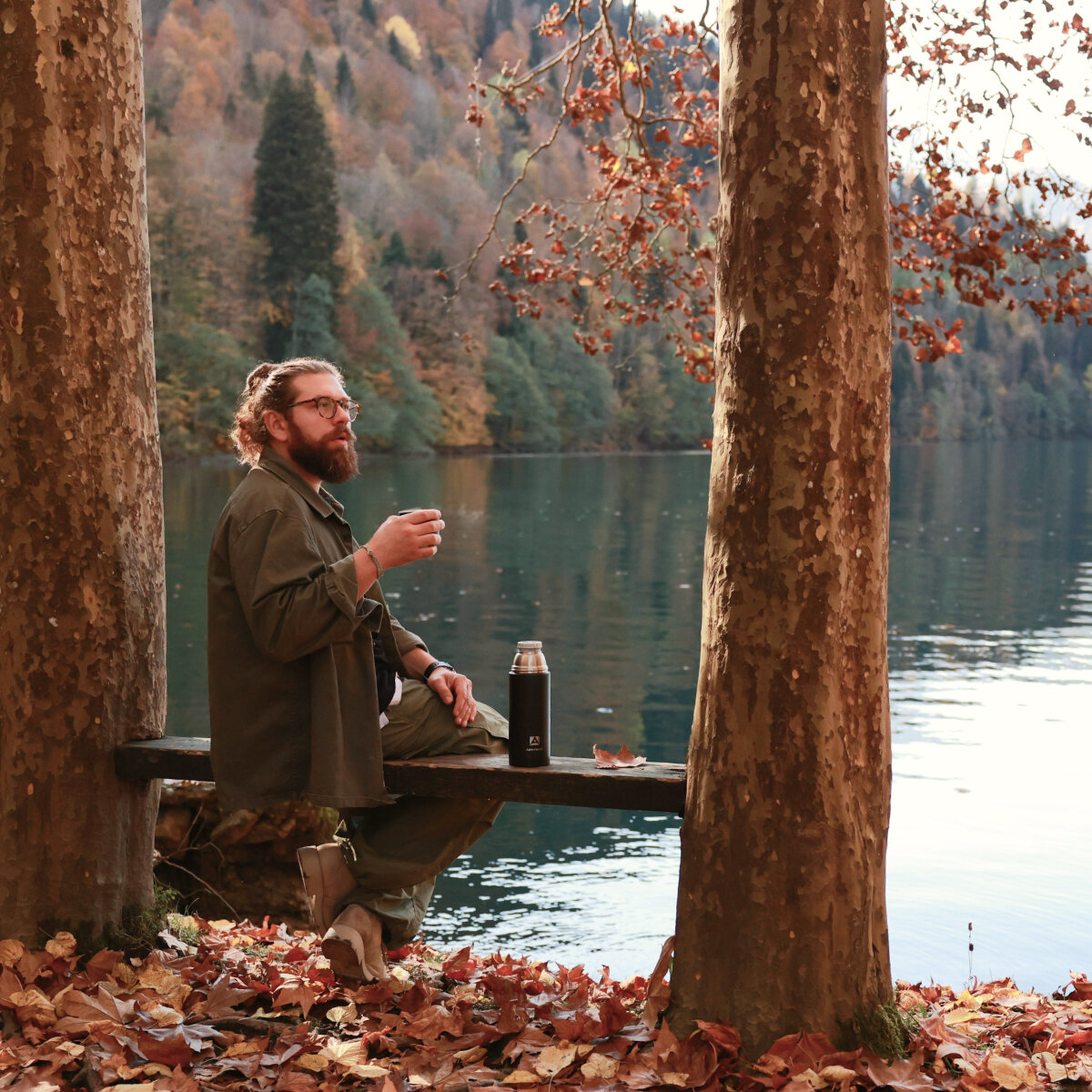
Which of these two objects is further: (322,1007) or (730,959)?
(322,1007)

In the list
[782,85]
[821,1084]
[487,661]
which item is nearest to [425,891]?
[821,1084]

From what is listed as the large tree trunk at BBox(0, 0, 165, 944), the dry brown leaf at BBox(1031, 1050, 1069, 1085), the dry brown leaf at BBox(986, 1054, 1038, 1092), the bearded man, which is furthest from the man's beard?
the dry brown leaf at BBox(1031, 1050, 1069, 1085)

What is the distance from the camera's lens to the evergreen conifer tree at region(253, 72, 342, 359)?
67812 millimetres

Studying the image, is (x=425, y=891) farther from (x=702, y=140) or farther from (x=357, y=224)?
(x=357, y=224)

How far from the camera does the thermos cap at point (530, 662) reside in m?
4.07

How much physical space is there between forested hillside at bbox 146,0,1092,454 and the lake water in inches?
581

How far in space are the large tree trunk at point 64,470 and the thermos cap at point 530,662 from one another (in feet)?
4.10

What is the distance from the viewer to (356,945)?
162 inches

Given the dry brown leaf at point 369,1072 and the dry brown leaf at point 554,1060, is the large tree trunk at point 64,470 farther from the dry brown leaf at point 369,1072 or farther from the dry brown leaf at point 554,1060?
the dry brown leaf at point 554,1060

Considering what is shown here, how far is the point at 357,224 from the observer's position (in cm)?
7950

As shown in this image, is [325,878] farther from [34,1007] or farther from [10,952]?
[10,952]

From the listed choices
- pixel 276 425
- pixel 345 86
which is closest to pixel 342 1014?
pixel 276 425

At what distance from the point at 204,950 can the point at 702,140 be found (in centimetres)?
559

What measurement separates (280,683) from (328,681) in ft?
0.51
